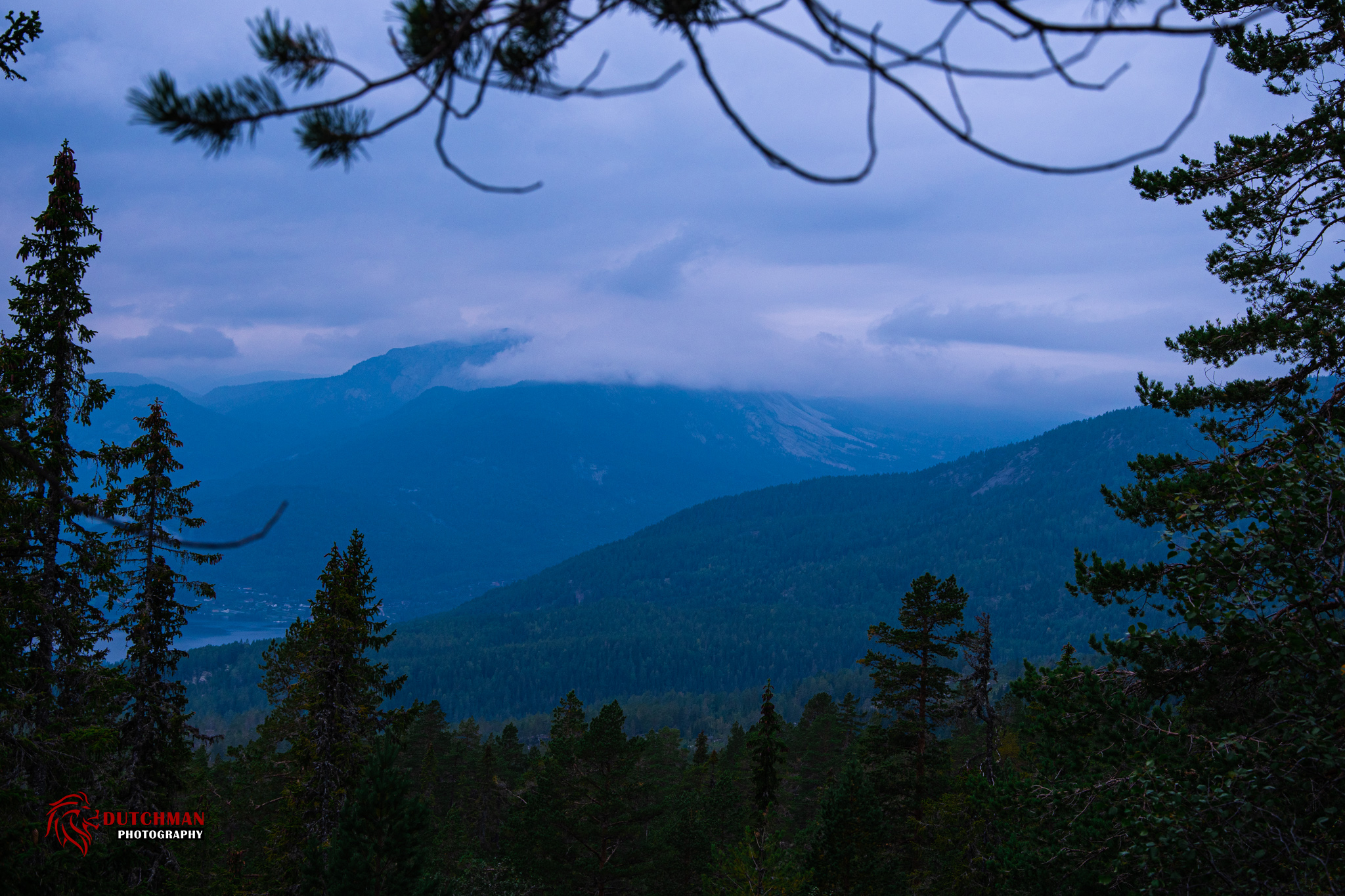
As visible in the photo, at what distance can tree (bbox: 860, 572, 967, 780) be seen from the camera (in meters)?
18.0

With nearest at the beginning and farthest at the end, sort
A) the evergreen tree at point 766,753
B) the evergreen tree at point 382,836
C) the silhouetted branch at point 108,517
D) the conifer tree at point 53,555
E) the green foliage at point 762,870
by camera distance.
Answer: the silhouetted branch at point 108,517, the conifer tree at point 53,555, the evergreen tree at point 382,836, the green foliage at point 762,870, the evergreen tree at point 766,753

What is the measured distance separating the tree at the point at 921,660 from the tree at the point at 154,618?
14.2 m

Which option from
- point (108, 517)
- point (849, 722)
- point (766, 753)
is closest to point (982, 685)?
point (766, 753)

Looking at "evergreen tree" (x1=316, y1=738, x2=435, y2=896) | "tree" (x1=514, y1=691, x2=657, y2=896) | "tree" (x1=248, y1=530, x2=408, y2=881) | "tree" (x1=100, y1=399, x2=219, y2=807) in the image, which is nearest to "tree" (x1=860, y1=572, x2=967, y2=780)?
"tree" (x1=514, y1=691, x2=657, y2=896)

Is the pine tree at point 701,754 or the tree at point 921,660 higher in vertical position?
the tree at point 921,660

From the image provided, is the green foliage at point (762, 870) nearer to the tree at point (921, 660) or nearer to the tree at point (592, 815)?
the tree at point (921, 660)

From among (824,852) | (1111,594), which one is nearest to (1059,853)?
(1111,594)

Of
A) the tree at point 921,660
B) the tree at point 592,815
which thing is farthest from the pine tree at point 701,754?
the tree at point 921,660

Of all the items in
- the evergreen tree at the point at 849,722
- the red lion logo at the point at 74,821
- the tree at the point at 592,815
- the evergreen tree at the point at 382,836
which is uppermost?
the red lion logo at the point at 74,821

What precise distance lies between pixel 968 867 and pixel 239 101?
19141 mm

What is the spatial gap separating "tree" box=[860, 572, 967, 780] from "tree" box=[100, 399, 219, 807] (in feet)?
46.6

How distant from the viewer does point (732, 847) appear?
18.0m

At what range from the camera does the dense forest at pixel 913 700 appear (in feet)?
20.5

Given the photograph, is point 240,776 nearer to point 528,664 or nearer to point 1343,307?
point 1343,307
